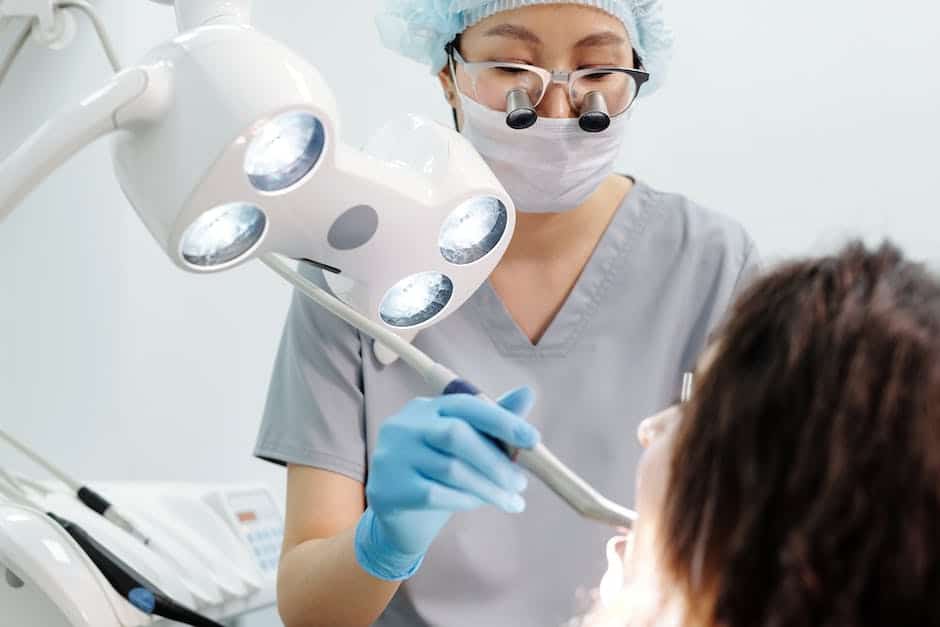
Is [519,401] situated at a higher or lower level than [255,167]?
lower

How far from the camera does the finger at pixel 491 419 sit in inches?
36.3

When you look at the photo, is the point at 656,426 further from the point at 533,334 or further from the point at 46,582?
the point at 46,582

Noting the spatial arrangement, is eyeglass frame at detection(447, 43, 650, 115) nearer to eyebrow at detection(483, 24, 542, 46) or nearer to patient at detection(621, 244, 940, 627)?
eyebrow at detection(483, 24, 542, 46)

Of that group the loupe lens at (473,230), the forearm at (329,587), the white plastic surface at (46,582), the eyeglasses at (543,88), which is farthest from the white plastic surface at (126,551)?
the eyeglasses at (543,88)

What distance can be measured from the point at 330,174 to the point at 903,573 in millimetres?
499

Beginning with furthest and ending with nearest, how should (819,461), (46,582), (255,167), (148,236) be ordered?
(148,236), (46,582), (255,167), (819,461)

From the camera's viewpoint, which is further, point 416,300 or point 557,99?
point 557,99

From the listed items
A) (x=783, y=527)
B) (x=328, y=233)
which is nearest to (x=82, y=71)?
(x=328, y=233)

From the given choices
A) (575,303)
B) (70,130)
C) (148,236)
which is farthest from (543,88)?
(148,236)

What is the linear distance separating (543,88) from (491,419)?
0.56 m

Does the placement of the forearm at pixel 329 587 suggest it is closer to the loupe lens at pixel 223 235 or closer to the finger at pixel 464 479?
the finger at pixel 464 479

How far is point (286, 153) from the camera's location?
85 cm

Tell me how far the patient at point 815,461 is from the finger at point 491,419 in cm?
13

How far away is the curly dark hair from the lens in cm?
70
